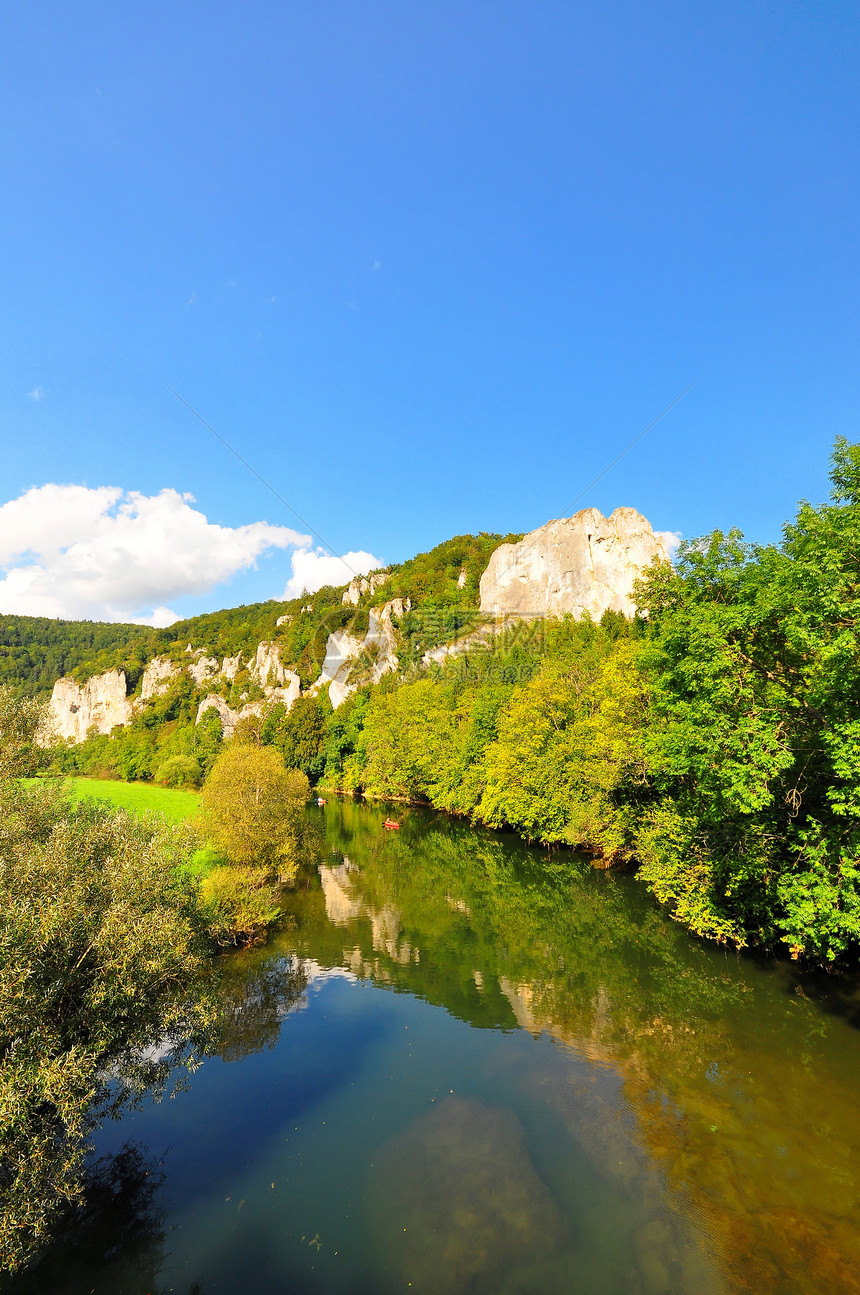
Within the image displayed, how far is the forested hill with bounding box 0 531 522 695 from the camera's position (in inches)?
4112

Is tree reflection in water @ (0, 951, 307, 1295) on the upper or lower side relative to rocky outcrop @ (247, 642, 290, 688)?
lower

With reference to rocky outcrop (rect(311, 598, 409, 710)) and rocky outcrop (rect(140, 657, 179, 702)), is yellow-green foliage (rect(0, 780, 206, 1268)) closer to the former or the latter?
rocky outcrop (rect(311, 598, 409, 710))

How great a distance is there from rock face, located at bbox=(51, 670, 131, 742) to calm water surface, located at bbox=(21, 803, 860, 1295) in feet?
398

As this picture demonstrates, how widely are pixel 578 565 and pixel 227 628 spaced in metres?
101

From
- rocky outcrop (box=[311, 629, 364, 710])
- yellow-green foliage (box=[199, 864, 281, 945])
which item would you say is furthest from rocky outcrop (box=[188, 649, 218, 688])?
yellow-green foliage (box=[199, 864, 281, 945])

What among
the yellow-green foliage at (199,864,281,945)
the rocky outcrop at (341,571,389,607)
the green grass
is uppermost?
the rocky outcrop at (341,571,389,607)

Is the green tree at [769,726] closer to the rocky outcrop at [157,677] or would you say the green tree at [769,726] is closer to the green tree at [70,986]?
the green tree at [70,986]

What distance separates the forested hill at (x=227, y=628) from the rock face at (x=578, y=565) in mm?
11350

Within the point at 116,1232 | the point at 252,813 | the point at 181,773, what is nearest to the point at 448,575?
the point at 181,773

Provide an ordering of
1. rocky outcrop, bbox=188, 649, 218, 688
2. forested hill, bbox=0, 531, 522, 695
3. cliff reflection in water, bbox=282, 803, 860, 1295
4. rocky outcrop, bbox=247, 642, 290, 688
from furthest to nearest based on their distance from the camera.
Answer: rocky outcrop, bbox=188, 649, 218, 688 → rocky outcrop, bbox=247, 642, 290, 688 → forested hill, bbox=0, 531, 522, 695 → cliff reflection in water, bbox=282, 803, 860, 1295

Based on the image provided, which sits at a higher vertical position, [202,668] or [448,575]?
[448,575]

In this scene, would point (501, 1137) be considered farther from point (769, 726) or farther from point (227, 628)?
point (227, 628)

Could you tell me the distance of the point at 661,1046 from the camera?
15578mm

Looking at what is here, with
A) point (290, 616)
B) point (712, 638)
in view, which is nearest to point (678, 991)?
point (712, 638)
